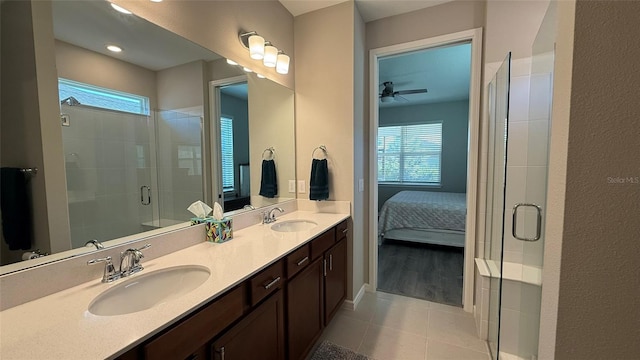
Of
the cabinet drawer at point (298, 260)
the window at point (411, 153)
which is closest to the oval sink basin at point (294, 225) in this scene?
the cabinet drawer at point (298, 260)

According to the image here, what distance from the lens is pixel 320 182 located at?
2209mm

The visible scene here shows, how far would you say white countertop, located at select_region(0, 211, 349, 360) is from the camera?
629 millimetres

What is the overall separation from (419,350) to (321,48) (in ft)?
8.03

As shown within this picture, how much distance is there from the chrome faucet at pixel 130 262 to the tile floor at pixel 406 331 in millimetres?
1403

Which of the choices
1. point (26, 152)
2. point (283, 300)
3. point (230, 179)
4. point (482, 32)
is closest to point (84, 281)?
point (26, 152)

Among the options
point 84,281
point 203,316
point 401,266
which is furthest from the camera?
point 401,266

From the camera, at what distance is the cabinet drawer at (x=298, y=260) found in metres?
1.38

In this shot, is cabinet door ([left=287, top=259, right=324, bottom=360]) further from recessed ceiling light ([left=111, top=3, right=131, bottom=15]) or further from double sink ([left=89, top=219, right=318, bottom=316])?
recessed ceiling light ([left=111, top=3, right=131, bottom=15])

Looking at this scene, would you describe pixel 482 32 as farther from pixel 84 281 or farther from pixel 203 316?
pixel 84 281

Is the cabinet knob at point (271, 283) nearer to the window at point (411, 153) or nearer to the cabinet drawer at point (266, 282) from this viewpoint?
the cabinet drawer at point (266, 282)

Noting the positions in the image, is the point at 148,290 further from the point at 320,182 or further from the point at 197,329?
the point at 320,182

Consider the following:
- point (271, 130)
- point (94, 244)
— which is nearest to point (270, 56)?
point (271, 130)

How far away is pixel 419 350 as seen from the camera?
5.87 feet

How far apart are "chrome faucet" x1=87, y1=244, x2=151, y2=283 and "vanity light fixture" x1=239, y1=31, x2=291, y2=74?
1456 millimetres
